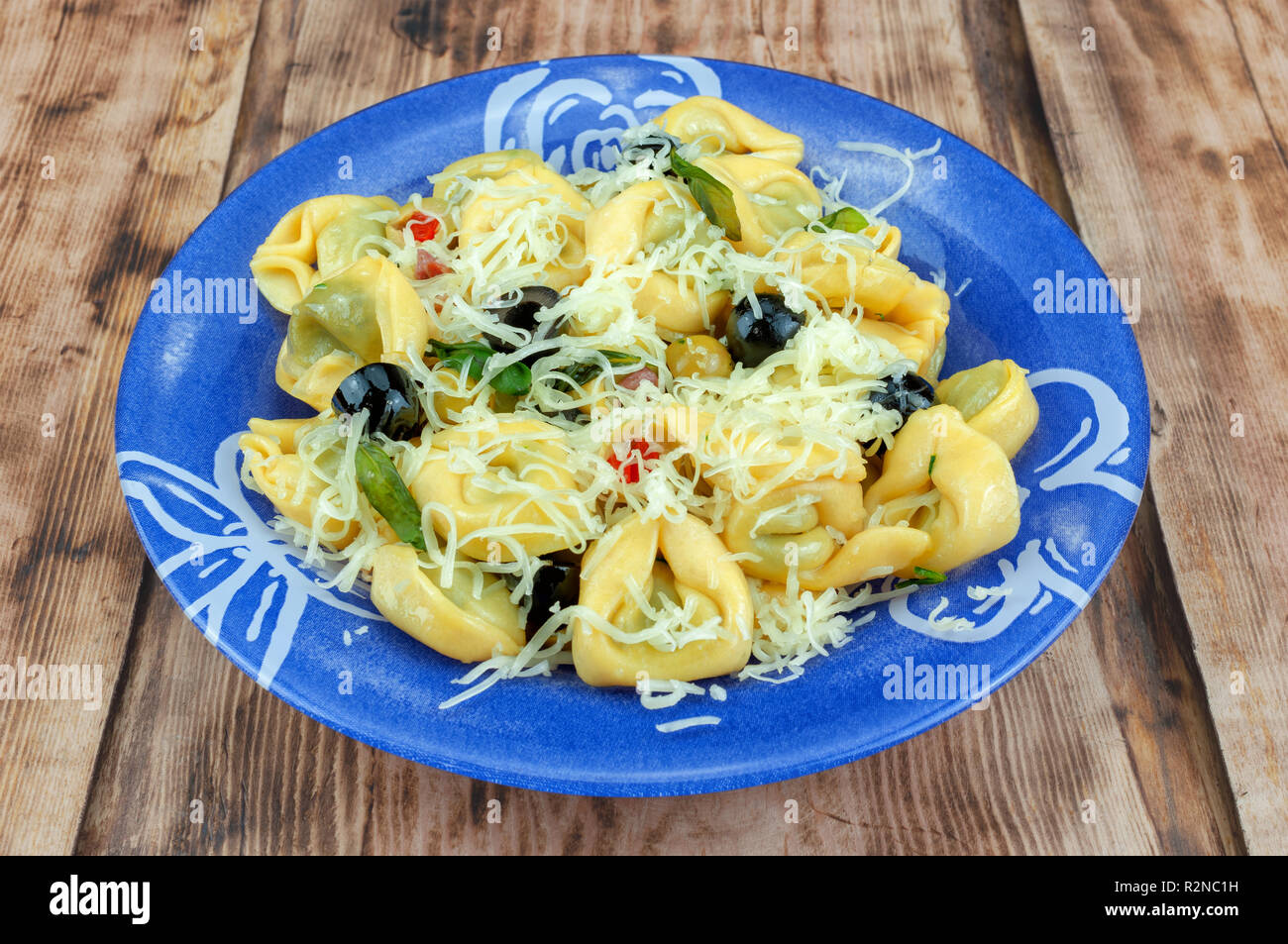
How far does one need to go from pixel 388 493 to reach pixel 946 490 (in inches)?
46.2

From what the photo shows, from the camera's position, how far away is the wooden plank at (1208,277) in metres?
2.70

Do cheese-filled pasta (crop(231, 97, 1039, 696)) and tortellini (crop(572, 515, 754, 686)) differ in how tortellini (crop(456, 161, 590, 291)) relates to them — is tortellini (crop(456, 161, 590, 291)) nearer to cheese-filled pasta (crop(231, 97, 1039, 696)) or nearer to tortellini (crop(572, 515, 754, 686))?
cheese-filled pasta (crop(231, 97, 1039, 696))

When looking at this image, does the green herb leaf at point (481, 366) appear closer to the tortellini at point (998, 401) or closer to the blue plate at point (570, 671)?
the blue plate at point (570, 671)

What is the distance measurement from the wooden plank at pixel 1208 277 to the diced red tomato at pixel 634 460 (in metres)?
1.49

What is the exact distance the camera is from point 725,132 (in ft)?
10.0

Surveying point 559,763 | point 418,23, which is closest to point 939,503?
point 559,763

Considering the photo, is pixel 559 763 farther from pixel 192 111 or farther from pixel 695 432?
pixel 192 111

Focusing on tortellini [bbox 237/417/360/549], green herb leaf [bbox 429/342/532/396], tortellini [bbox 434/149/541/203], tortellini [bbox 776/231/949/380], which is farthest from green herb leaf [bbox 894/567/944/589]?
tortellini [bbox 434/149/541/203]

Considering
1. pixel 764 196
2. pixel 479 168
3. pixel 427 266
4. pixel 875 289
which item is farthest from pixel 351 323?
pixel 875 289

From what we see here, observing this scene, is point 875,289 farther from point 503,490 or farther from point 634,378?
point 503,490

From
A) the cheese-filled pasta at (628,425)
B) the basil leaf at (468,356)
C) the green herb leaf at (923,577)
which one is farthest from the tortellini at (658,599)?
the basil leaf at (468,356)

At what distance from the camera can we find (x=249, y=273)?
2844mm

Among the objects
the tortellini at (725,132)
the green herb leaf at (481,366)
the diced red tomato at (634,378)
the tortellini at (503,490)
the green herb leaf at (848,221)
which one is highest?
the tortellini at (725,132)

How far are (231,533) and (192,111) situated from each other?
7.25 feet
